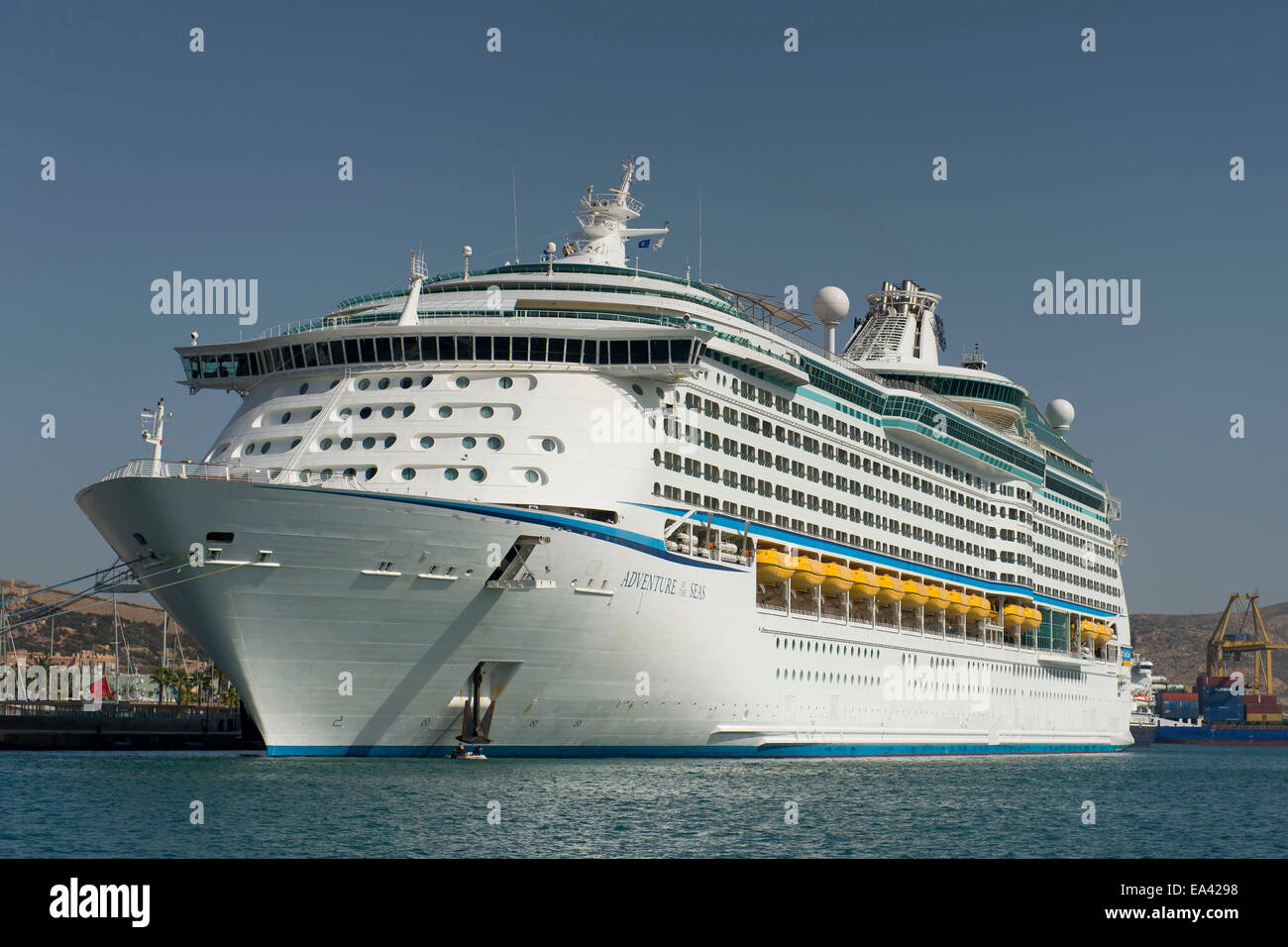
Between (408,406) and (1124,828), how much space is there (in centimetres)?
1960

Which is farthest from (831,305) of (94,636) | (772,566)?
(94,636)

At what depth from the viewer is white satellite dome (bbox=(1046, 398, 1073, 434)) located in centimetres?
8350

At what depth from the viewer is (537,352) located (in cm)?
3691

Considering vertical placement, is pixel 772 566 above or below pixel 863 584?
above

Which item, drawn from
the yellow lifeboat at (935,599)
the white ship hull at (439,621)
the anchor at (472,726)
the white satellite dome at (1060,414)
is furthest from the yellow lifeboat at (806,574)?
the white satellite dome at (1060,414)

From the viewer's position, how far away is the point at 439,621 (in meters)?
32.5

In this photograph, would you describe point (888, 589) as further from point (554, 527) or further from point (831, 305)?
point (554, 527)

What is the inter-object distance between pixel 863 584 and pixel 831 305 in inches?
555

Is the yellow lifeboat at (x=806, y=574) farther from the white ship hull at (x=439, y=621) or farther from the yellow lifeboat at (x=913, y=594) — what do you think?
the yellow lifeboat at (x=913, y=594)

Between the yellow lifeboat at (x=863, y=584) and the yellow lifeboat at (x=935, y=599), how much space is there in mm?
4976

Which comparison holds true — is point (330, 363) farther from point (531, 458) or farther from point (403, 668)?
point (403, 668)

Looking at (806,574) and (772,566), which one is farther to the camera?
(806,574)

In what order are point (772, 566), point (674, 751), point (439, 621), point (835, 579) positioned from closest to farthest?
1. point (439, 621)
2. point (674, 751)
3. point (772, 566)
4. point (835, 579)

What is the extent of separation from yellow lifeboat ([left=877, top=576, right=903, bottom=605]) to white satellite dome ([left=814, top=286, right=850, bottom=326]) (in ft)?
39.9
